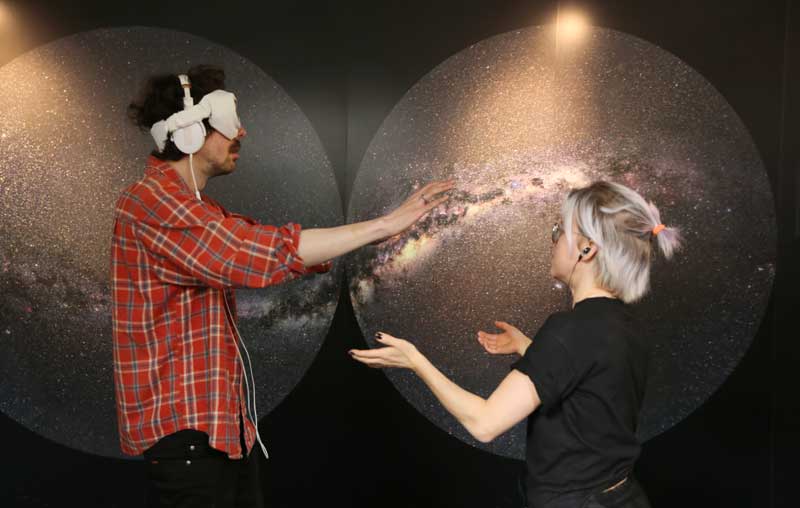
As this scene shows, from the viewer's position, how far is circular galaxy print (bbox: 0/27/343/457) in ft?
8.14

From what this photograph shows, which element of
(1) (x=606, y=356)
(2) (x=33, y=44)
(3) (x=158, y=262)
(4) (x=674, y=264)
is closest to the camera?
(1) (x=606, y=356)

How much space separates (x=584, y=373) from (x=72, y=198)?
180 centimetres

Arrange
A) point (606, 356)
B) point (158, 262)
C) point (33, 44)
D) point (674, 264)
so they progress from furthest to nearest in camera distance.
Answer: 1. point (674, 264)
2. point (33, 44)
3. point (158, 262)
4. point (606, 356)

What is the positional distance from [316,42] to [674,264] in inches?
58.7

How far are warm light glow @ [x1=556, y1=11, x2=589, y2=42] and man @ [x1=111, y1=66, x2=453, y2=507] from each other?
4.18ft

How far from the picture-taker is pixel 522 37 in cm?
271

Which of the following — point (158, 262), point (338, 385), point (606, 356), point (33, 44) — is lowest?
point (338, 385)

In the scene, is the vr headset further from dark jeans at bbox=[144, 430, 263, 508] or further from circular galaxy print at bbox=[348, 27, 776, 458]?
circular galaxy print at bbox=[348, 27, 776, 458]

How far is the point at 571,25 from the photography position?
2.68 meters

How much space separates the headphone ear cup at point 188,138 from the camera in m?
1.87

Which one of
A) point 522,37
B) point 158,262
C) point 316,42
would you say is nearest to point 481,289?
point 522,37

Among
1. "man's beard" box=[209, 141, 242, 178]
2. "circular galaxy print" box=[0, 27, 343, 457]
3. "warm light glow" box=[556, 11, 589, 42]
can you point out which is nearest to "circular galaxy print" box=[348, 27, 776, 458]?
"warm light glow" box=[556, 11, 589, 42]

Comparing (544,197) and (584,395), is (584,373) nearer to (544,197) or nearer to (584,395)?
(584,395)

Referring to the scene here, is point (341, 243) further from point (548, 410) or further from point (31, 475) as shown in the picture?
point (31, 475)
